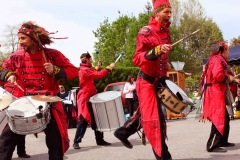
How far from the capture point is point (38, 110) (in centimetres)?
373

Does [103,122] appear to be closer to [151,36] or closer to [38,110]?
[151,36]

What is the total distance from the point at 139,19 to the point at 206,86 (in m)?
34.9

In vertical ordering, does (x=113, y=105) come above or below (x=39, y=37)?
below

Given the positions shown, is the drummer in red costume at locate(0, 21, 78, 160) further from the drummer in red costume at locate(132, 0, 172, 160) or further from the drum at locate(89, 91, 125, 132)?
the drum at locate(89, 91, 125, 132)

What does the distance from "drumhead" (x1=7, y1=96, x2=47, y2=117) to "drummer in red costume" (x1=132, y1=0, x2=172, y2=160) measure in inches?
47.7

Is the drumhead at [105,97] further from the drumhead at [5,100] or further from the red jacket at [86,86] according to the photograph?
the drumhead at [5,100]

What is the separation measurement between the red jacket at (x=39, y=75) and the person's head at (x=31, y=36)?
79 mm

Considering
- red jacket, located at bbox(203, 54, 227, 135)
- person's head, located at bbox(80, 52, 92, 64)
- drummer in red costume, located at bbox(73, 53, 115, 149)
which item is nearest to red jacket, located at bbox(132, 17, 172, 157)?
red jacket, located at bbox(203, 54, 227, 135)

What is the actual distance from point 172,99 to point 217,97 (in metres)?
2.03

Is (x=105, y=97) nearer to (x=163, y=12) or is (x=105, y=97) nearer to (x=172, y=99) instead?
(x=163, y=12)

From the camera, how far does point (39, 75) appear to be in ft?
13.7

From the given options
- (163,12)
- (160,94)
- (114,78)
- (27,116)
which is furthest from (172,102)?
(114,78)

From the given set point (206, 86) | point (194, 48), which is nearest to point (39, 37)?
point (206, 86)

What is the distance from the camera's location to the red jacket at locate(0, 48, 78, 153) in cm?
415
